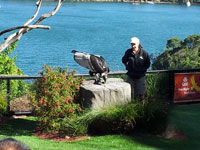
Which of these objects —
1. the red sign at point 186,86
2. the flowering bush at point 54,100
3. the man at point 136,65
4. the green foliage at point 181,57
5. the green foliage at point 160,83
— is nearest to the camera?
the flowering bush at point 54,100

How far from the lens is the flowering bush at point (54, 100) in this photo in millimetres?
8930

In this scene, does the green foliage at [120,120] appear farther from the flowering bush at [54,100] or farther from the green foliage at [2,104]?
the green foliage at [2,104]

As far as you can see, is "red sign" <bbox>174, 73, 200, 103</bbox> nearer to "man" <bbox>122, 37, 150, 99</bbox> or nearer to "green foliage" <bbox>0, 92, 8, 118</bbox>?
"man" <bbox>122, 37, 150, 99</bbox>

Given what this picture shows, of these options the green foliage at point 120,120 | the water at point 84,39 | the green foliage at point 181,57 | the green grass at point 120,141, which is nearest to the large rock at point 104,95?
the green foliage at point 120,120

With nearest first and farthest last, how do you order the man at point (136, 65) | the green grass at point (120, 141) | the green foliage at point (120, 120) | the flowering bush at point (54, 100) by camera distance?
1. the green grass at point (120, 141)
2. the green foliage at point (120, 120)
3. the flowering bush at point (54, 100)
4. the man at point (136, 65)

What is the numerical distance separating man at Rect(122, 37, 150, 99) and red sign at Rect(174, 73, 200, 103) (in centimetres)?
232

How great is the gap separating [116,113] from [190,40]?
1026 inches

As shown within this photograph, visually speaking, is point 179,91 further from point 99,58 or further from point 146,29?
point 146,29

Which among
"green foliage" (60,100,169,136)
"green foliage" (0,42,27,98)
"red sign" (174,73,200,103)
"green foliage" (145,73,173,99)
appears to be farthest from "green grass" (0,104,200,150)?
"red sign" (174,73,200,103)

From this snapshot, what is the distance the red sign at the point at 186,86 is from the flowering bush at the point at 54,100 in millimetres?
3630

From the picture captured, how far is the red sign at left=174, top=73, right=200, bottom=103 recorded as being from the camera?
39.0 feet

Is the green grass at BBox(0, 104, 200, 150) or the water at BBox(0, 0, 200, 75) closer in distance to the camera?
the green grass at BBox(0, 104, 200, 150)

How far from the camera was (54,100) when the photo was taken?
891 centimetres

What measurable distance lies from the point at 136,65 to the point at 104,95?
1.17 meters
